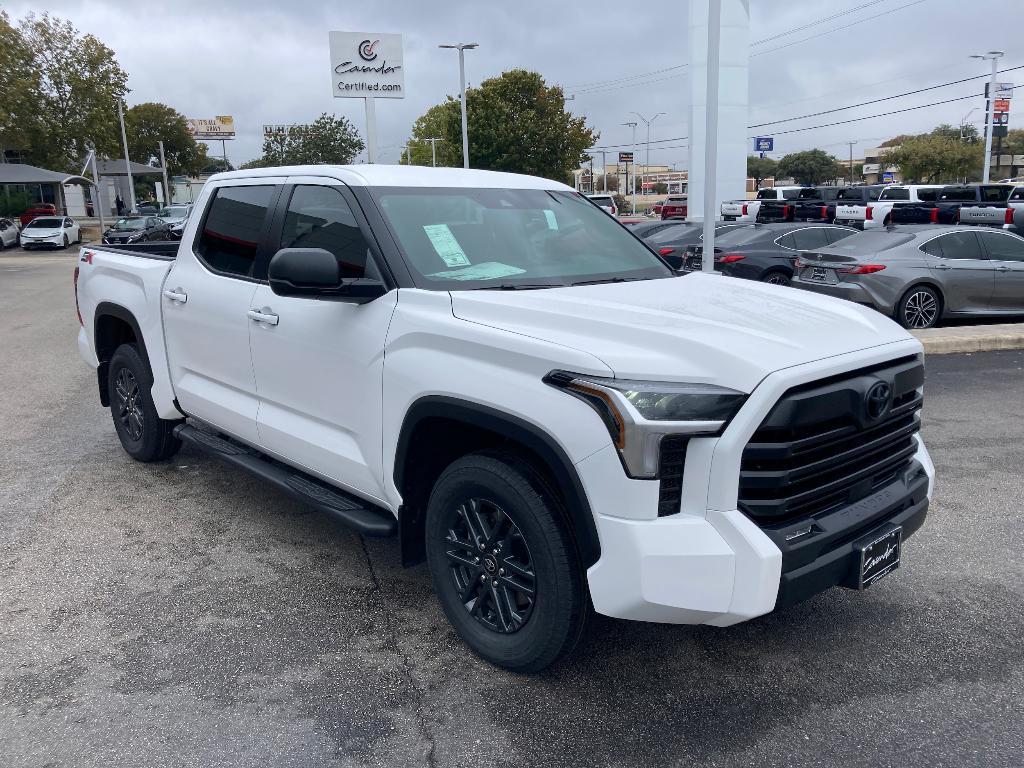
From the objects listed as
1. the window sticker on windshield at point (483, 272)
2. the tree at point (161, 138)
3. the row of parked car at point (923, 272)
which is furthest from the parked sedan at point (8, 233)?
the tree at point (161, 138)

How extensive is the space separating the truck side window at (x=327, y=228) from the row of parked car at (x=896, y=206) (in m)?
12.9

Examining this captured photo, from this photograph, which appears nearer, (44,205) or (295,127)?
(44,205)

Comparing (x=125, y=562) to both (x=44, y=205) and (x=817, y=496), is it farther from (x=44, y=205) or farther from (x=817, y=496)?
(x=44, y=205)

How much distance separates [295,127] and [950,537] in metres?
68.9

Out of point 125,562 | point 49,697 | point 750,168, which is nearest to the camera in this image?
point 49,697

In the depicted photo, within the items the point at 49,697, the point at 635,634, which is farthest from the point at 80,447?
the point at 635,634

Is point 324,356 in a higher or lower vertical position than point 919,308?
higher

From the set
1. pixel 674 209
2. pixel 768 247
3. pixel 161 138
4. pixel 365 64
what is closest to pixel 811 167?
pixel 674 209

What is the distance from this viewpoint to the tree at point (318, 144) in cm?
6441

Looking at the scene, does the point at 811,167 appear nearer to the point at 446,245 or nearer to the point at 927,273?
the point at 927,273

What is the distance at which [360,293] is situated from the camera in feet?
11.7

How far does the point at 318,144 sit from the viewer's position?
64625 mm

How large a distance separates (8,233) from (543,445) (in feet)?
136

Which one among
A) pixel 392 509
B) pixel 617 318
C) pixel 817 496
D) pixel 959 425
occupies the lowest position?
pixel 959 425
